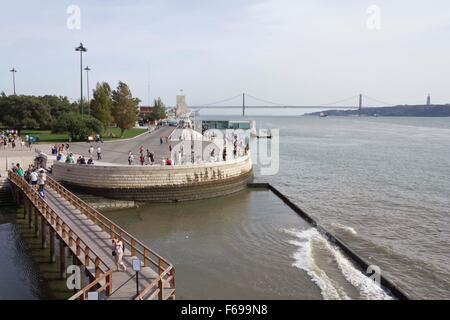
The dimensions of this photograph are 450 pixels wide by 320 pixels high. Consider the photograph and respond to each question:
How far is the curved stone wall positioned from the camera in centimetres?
2741

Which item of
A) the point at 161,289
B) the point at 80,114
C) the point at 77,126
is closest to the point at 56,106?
the point at 80,114

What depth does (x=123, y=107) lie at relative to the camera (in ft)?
173

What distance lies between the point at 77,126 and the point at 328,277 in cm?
3620

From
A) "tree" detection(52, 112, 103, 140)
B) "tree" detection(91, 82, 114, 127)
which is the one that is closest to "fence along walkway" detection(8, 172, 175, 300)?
"tree" detection(52, 112, 103, 140)

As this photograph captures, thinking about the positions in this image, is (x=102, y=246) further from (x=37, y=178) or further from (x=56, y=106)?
(x=56, y=106)

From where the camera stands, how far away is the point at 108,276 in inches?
423

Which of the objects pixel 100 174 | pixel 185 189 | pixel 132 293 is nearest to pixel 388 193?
pixel 185 189

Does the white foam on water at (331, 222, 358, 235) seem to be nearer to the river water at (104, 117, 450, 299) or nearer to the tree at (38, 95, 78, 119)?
the river water at (104, 117, 450, 299)

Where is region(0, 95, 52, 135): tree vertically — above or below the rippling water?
above

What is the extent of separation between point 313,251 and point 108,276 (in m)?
10.6

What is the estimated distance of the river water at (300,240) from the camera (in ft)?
49.6

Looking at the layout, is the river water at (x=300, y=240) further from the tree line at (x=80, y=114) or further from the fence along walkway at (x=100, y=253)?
the tree line at (x=80, y=114)

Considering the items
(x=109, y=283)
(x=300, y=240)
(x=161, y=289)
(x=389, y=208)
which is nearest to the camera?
(x=161, y=289)
